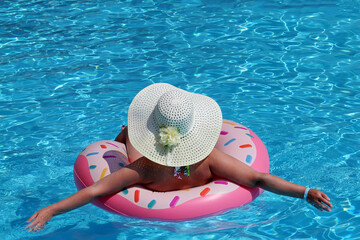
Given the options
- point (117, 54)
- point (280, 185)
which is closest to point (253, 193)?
point (280, 185)

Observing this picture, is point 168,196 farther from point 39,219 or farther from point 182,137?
point 39,219

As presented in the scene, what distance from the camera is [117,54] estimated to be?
303 inches

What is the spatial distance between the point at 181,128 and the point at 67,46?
4.52m

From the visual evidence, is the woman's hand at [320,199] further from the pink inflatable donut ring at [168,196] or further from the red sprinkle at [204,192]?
the red sprinkle at [204,192]

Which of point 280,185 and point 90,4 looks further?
point 90,4

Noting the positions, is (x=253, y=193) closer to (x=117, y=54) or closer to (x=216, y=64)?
(x=216, y=64)

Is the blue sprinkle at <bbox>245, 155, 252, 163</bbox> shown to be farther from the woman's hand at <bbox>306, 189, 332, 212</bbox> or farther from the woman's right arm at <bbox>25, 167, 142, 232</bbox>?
the woman's right arm at <bbox>25, 167, 142, 232</bbox>

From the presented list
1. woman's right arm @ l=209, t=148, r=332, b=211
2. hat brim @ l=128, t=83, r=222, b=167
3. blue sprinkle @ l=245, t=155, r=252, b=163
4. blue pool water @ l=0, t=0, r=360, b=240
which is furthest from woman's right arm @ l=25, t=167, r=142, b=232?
blue sprinkle @ l=245, t=155, r=252, b=163

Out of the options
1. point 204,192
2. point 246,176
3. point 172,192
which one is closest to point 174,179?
point 172,192

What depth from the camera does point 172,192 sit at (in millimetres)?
4215

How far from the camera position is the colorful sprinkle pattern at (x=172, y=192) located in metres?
4.14

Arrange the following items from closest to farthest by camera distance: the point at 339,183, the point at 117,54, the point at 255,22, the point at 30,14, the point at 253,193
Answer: the point at 253,193
the point at 339,183
the point at 117,54
the point at 255,22
the point at 30,14

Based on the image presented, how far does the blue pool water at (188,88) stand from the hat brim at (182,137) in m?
0.61

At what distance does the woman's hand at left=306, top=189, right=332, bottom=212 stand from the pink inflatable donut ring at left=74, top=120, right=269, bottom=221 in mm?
495
